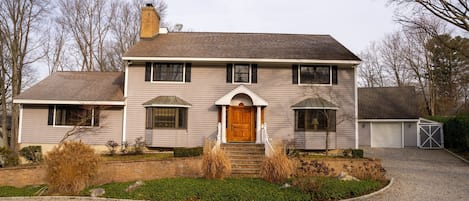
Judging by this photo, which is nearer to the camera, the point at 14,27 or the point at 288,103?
the point at 288,103

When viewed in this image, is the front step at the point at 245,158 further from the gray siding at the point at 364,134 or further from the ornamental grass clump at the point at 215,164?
the gray siding at the point at 364,134

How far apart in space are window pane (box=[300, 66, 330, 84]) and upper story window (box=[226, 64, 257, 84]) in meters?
2.39

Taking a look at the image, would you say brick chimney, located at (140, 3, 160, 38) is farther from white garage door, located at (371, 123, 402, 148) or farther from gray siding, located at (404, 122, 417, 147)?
gray siding, located at (404, 122, 417, 147)

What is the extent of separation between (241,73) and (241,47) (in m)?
1.69

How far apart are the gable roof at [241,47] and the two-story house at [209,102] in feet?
0.33

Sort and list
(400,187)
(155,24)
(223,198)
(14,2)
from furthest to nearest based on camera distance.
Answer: (14,2)
(155,24)
(400,187)
(223,198)

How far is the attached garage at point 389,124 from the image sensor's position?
24188mm

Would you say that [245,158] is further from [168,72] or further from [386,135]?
[386,135]

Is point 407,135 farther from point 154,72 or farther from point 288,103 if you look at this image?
point 154,72

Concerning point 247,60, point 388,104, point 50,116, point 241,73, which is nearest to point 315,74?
point 247,60

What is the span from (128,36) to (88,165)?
23.9 meters

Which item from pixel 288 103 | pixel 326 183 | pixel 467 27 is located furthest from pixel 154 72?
pixel 467 27

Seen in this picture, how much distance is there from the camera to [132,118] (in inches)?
685

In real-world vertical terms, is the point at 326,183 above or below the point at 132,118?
below
